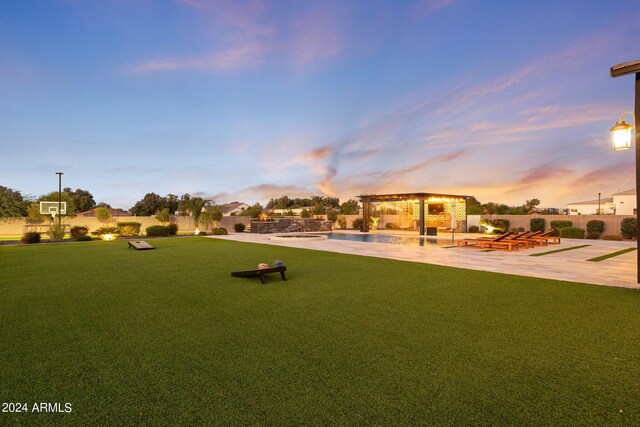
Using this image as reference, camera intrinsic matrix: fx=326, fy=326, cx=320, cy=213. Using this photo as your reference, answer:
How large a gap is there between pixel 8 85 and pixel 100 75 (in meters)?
4.40

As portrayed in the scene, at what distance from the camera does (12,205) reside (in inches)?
1187

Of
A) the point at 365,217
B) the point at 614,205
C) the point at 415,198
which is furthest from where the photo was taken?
the point at 614,205

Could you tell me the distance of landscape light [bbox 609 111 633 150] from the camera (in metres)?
6.12

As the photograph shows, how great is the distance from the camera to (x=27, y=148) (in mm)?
22969

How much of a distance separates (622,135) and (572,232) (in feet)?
54.0

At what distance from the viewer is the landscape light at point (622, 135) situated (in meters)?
6.12

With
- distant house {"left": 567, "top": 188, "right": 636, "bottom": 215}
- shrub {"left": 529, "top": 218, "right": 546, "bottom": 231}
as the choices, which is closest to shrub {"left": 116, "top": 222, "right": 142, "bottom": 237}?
shrub {"left": 529, "top": 218, "right": 546, "bottom": 231}

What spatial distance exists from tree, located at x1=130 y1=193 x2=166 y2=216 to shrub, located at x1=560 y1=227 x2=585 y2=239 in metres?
54.7

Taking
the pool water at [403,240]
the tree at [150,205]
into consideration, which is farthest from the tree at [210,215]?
the tree at [150,205]

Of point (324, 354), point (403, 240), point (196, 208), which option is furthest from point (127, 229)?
point (324, 354)

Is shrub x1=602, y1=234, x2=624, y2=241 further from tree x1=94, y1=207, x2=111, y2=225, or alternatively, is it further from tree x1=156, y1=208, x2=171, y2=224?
tree x1=94, y1=207, x2=111, y2=225

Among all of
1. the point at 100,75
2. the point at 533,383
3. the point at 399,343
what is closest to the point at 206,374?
the point at 399,343

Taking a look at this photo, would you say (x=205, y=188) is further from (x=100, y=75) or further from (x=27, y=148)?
(x=100, y=75)

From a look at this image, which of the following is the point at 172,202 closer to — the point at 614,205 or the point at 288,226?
the point at 288,226
